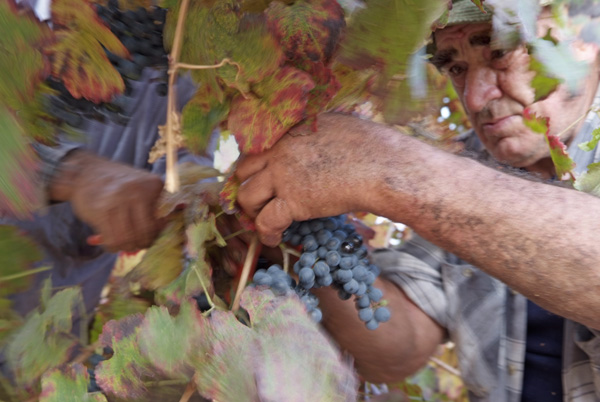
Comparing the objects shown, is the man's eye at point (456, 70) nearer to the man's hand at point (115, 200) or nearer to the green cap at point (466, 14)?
the green cap at point (466, 14)

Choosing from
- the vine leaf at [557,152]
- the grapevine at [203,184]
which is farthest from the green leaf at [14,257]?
the vine leaf at [557,152]

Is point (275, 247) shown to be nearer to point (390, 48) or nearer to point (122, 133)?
point (390, 48)

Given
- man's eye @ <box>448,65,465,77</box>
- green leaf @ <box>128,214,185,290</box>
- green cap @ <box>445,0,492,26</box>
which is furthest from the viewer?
man's eye @ <box>448,65,465,77</box>

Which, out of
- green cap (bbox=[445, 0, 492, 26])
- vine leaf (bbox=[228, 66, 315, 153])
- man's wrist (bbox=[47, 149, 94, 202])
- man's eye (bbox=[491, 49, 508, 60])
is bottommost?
man's eye (bbox=[491, 49, 508, 60])

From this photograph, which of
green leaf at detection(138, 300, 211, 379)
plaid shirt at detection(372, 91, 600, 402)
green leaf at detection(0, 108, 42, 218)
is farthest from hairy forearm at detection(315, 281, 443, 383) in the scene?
green leaf at detection(0, 108, 42, 218)

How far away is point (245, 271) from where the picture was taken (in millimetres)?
588

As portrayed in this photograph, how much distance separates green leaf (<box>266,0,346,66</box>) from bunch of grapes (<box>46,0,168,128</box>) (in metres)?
0.16

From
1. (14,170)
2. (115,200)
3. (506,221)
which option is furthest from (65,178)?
(506,221)

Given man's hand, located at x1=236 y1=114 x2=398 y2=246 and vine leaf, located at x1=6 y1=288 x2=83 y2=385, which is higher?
man's hand, located at x1=236 y1=114 x2=398 y2=246

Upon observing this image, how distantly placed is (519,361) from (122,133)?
3.35 ft

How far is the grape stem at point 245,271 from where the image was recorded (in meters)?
0.54

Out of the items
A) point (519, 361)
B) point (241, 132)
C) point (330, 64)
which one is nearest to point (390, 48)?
point (330, 64)

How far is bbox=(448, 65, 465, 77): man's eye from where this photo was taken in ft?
3.48

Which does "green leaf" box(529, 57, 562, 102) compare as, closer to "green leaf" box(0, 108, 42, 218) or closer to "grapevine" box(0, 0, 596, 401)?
"grapevine" box(0, 0, 596, 401)
